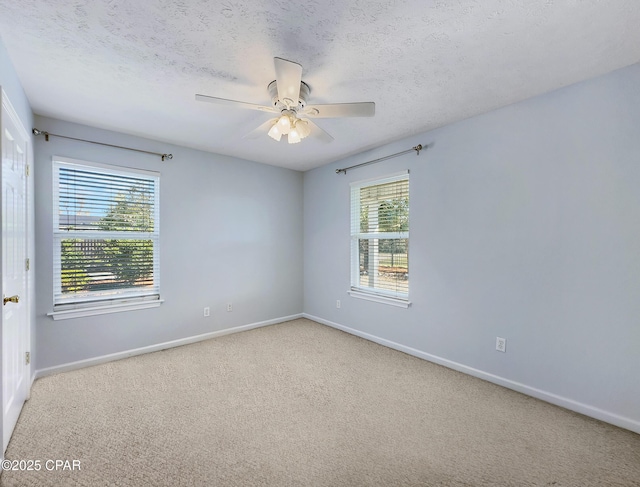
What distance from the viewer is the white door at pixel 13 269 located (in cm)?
184

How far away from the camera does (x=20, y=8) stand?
1.54m

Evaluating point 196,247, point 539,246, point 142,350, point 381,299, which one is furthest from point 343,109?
point 142,350

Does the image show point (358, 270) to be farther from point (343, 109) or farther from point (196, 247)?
point (343, 109)

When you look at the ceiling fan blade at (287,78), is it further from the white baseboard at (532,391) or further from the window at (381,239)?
the white baseboard at (532,391)

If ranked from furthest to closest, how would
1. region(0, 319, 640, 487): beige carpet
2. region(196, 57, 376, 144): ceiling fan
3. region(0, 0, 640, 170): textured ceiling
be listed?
region(196, 57, 376, 144): ceiling fan, region(0, 319, 640, 487): beige carpet, region(0, 0, 640, 170): textured ceiling

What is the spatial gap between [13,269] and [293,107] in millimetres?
2227

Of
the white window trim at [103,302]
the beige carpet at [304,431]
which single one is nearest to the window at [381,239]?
the beige carpet at [304,431]

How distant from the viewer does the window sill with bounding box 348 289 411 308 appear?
3493mm

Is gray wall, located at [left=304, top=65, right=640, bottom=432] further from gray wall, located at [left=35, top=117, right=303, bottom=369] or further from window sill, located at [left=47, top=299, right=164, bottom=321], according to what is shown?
window sill, located at [left=47, top=299, right=164, bottom=321]

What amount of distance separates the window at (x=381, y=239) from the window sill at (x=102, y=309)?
252 centimetres

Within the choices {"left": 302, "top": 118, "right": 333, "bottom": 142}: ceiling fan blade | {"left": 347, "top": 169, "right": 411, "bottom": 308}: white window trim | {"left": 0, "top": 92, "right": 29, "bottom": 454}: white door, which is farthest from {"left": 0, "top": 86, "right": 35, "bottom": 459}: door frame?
{"left": 347, "top": 169, "right": 411, "bottom": 308}: white window trim

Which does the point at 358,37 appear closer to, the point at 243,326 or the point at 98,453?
the point at 98,453

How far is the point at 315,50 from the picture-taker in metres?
1.87

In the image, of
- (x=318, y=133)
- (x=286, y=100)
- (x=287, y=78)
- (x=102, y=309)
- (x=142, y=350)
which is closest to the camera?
(x=287, y=78)
